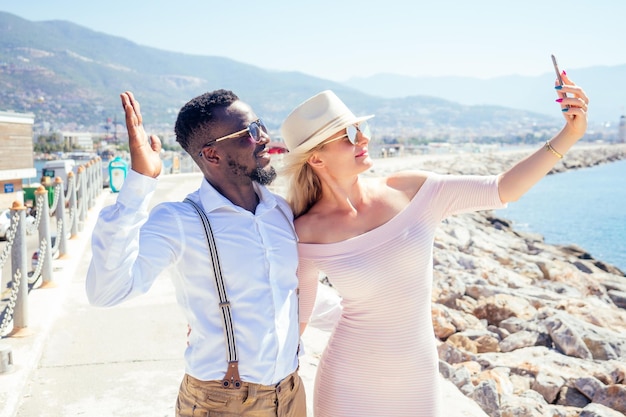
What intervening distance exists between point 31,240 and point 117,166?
396cm

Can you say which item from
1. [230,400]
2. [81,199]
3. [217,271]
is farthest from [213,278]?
[81,199]

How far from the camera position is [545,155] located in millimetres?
2258

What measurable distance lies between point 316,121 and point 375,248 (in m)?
0.49

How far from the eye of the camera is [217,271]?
5.94 feet

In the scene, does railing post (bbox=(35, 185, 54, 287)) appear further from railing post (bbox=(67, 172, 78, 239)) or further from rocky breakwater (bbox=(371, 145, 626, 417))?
rocky breakwater (bbox=(371, 145, 626, 417))

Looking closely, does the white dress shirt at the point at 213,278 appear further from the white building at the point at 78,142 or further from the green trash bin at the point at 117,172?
the white building at the point at 78,142

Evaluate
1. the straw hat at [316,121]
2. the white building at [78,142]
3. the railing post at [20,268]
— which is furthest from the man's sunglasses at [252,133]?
the white building at [78,142]

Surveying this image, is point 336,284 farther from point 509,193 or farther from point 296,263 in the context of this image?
point 509,193

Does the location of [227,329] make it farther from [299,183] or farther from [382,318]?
[299,183]

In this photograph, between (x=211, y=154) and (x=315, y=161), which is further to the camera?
(x=315, y=161)

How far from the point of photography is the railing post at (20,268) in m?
4.77

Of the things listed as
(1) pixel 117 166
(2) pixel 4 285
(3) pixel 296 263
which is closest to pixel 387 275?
(3) pixel 296 263

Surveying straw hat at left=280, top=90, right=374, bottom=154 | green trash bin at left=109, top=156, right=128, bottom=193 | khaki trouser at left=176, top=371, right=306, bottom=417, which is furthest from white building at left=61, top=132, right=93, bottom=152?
khaki trouser at left=176, top=371, right=306, bottom=417

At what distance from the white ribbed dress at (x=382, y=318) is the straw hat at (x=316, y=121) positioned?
36 centimetres
